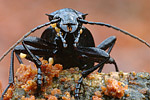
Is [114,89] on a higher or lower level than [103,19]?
lower

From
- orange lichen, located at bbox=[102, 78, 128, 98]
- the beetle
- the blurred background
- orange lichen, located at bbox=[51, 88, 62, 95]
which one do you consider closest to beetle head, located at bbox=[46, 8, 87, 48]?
the beetle

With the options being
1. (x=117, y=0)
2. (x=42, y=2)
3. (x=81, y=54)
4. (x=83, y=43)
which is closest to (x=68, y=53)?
(x=81, y=54)

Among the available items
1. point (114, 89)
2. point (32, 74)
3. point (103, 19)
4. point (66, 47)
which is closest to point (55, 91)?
point (32, 74)

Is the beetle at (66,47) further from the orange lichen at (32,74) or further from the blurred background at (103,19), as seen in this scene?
the blurred background at (103,19)

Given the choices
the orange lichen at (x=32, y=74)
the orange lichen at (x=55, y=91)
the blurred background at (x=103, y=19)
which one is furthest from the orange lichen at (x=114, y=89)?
the blurred background at (x=103, y=19)

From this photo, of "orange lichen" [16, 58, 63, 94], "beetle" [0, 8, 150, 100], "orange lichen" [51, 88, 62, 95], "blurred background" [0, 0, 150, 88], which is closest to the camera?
"orange lichen" [51, 88, 62, 95]

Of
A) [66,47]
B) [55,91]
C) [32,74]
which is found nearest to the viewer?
[55,91]

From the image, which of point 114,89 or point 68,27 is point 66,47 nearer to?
point 68,27

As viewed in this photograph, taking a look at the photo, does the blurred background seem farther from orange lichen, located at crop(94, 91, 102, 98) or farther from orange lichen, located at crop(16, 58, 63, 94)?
orange lichen, located at crop(94, 91, 102, 98)
